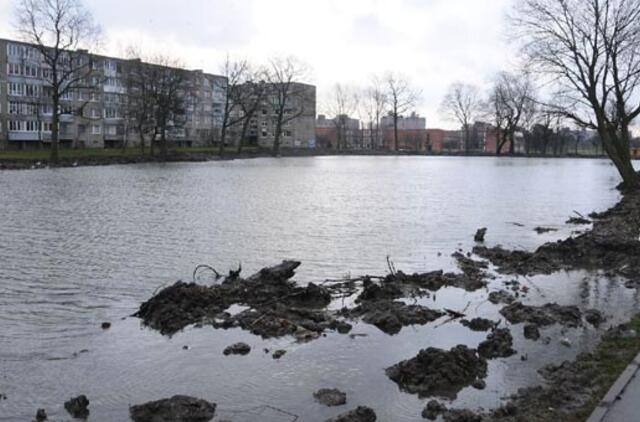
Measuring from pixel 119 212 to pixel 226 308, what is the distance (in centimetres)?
1597

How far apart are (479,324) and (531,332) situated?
2.68 feet

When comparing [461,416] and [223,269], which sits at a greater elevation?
[223,269]

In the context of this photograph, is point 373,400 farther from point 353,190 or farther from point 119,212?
point 353,190

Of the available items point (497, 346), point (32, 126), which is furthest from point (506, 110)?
point (497, 346)

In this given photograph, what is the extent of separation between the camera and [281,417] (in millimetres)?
7191

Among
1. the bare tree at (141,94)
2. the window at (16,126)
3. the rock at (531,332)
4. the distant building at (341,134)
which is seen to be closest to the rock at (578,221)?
the rock at (531,332)

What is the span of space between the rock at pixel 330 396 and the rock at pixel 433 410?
0.95 metres

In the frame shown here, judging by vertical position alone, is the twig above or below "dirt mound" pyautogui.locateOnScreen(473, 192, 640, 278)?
below

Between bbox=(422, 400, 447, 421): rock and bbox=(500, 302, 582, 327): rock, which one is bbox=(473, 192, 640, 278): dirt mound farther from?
bbox=(422, 400, 447, 421): rock

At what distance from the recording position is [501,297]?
1237cm

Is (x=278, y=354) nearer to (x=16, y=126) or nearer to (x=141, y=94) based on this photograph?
(x=141, y=94)

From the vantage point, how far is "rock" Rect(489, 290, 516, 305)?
12.1 m

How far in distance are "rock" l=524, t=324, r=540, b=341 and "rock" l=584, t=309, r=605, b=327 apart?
1.17 metres

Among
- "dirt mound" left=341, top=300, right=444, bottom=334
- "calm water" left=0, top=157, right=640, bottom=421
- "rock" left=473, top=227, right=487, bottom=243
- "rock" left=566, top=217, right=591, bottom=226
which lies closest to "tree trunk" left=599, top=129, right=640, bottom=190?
"calm water" left=0, top=157, right=640, bottom=421
